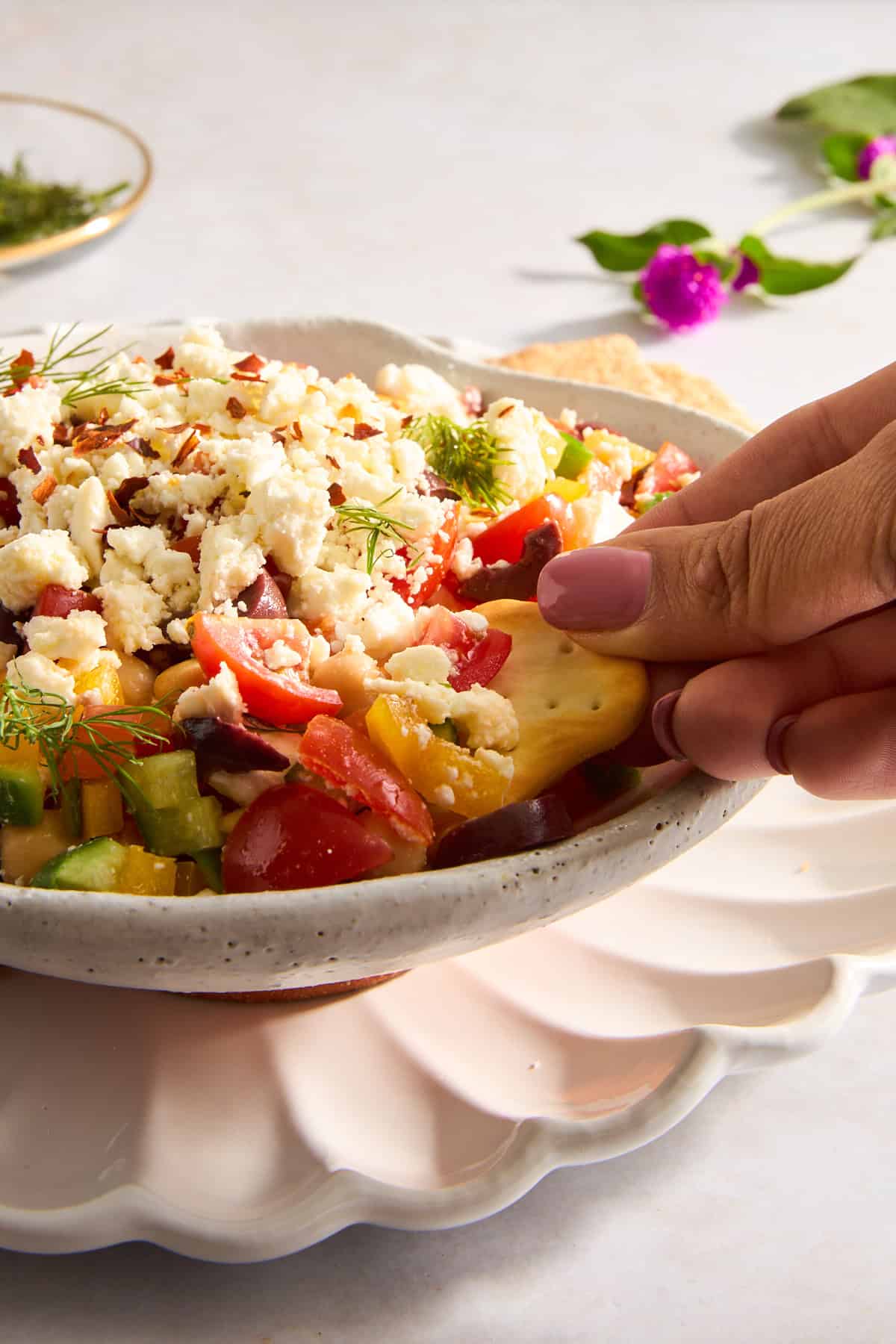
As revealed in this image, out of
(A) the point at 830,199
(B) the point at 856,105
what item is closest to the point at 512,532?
(A) the point at 830,199

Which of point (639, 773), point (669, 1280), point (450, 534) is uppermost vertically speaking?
point (450, 534)

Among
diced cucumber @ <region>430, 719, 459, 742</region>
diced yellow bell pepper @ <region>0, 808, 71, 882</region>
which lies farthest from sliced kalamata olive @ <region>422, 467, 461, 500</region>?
diced yellow bell pepper @ <region>0, 808, 71, 882</region>

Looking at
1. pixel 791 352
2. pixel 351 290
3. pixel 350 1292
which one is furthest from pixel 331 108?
pixel 350 1292

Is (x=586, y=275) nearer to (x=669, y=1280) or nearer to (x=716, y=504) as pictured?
(x=716, y=504)

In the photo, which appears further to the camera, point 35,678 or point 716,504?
point 716,504

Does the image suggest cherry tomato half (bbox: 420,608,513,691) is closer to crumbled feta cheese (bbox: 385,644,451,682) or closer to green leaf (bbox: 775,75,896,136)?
crumbled feta cheese (bbox: 385,644,451,682)

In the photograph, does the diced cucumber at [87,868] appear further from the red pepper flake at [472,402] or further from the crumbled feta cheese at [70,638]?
the red pepper flake at [472,402]

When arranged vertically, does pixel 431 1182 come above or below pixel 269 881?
below

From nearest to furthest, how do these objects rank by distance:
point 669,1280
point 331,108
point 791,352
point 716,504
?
point 669,1280, point 716,504, point 791,352, point 331,108

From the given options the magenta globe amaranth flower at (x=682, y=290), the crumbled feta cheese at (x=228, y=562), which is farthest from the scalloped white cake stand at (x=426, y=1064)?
the magenta globe amaranth flower at (x=682, y=290)
